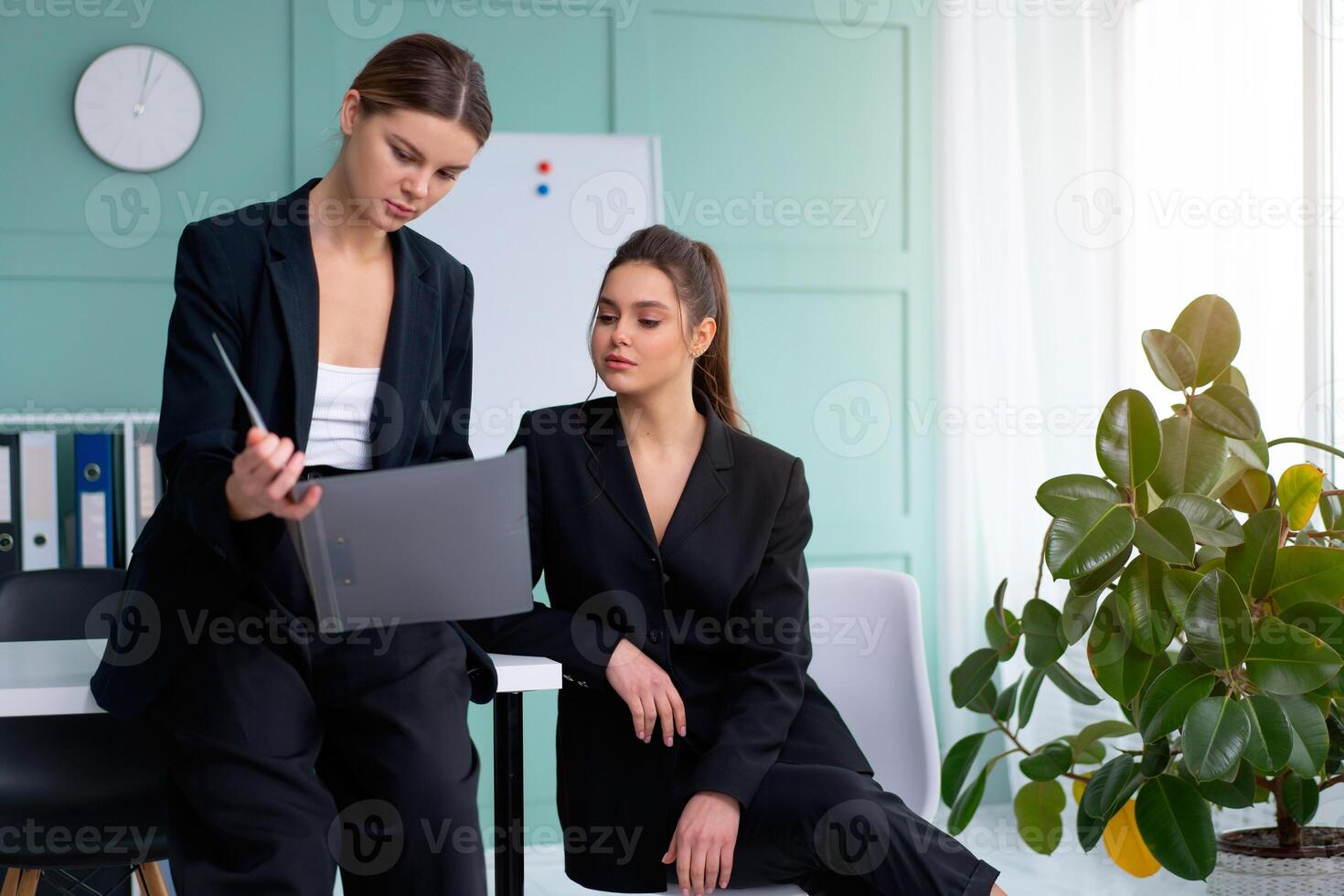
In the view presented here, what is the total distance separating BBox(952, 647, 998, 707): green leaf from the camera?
2.50m

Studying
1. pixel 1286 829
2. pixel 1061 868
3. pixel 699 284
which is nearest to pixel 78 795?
pixel 699 284

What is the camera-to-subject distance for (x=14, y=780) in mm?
2102

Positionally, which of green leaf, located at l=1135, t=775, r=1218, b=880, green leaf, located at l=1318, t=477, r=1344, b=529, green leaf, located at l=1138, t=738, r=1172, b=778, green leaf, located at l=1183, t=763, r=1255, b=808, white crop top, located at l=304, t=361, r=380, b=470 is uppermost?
white crop top, located at l=304, t=361, r=380, b=470

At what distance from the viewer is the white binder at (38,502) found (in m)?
2.95

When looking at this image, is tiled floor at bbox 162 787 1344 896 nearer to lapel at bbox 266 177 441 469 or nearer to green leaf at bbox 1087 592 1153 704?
green leaf at bbox 1087 592 1153 704

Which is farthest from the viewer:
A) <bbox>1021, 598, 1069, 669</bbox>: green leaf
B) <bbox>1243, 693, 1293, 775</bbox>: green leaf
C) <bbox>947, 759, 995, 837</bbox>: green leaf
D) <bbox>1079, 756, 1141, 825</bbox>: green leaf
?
<bbox>947, 759, 995, 837</bbox>: green leaf

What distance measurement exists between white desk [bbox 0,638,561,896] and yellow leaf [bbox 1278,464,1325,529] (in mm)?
1472

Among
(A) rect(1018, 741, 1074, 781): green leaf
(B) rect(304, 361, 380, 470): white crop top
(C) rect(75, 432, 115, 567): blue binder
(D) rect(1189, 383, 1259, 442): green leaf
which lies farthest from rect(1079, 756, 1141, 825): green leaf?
(C) rect(75, 432, 115, 567): blue binder

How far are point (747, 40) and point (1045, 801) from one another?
228 cm

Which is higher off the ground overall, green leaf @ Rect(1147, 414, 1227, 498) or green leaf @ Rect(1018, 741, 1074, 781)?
green leaf @ Rect(1147, 414, 1227, 498)

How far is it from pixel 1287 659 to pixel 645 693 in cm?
111

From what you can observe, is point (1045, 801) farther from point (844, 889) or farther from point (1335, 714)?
point (844, 889)

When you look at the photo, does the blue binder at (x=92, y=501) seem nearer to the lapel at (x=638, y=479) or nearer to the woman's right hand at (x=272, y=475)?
the lapel at (x=638, y=479)

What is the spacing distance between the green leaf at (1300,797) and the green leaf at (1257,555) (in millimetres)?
414
